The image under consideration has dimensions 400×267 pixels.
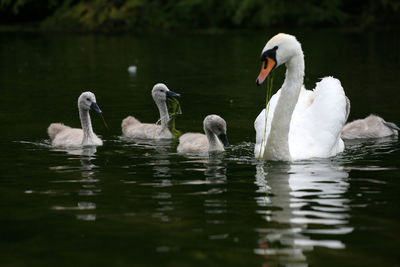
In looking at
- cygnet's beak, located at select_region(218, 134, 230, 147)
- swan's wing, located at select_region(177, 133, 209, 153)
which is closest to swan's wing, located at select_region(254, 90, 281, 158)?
cygnet's beak, located at select_region(218, 134, 230, 147)

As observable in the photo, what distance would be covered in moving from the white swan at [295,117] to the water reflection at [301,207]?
0.24 meters

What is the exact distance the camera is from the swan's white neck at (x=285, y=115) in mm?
10547

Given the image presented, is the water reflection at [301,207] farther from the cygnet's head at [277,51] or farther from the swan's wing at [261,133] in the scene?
the cygnet's head at [277,51]

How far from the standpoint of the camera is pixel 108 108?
1650 cm

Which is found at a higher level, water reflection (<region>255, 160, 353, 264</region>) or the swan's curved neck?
the swan's curved neck

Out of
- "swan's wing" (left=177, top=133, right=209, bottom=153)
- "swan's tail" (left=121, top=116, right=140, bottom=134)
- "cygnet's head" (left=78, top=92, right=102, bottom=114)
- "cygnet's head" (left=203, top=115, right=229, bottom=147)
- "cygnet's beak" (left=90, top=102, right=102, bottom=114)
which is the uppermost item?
"cygnet's head" (left=78, top=92, right=102, bottom=114)

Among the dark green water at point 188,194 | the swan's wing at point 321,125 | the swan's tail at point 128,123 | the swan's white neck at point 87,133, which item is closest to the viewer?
the dark green water at point 188,194

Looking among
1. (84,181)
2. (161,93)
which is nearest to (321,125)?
(84,181)

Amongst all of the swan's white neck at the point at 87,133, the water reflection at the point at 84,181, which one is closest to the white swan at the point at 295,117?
the water reflection at the point at 84,181

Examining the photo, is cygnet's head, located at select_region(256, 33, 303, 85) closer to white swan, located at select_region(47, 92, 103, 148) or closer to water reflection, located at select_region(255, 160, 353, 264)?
water reflection, located at select_region(255, 160, 353, 264)

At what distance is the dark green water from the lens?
682 cm

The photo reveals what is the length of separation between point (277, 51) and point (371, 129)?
11.7ft

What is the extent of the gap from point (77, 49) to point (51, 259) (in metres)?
25.0

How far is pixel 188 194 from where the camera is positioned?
29.4 ft
